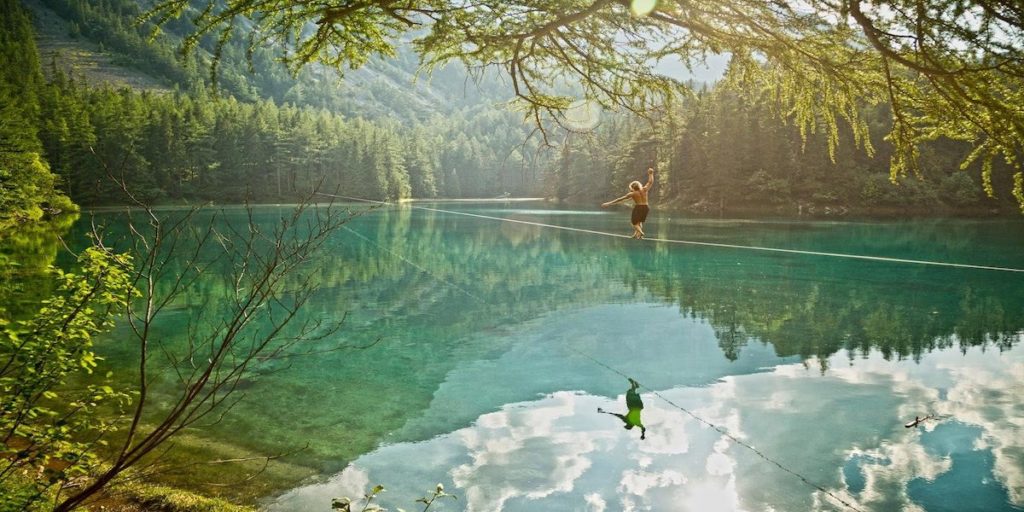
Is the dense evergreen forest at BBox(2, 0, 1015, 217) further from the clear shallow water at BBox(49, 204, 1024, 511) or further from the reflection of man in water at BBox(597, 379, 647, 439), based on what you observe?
the reflection of man in water at BBox(597, 379, 647, 439)

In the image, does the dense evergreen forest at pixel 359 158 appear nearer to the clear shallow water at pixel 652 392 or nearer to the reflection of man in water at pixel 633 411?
the clear shallow water at pixel 652 392

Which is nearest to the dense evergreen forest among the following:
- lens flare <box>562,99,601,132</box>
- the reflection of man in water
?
the reflection of man in water

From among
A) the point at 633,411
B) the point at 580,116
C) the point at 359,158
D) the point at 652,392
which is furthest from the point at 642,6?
the point at 359,158

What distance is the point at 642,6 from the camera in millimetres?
3979

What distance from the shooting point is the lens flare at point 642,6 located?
3.91 meters

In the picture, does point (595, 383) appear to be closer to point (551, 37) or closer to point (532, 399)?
point (532, 399)

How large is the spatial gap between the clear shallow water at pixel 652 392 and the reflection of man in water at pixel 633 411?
18cm

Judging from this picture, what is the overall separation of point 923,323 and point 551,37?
15.5 m

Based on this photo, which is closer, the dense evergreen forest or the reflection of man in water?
the reflection of man in water

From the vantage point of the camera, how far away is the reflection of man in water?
8.85m

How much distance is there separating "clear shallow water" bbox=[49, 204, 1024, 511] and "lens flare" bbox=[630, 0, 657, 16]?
17.4ft

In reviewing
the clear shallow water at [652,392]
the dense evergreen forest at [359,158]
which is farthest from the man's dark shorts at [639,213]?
the dense evergreen forest at [359,158]

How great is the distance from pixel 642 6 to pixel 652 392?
7.85 meters

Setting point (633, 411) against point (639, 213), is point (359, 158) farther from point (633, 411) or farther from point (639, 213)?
point (633, 411)
